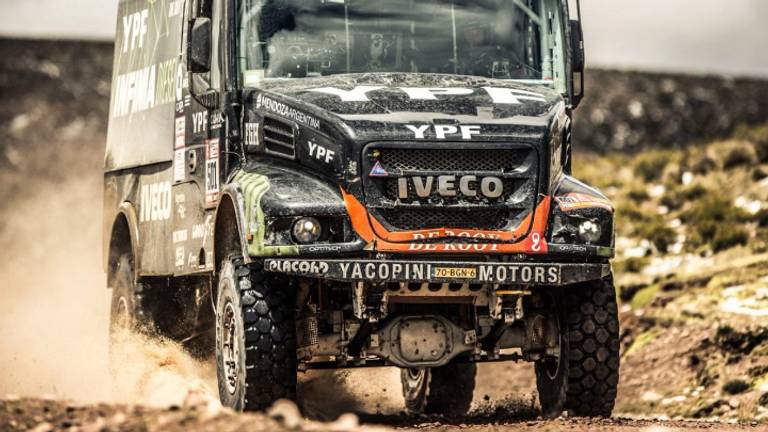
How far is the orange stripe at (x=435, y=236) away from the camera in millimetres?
10547

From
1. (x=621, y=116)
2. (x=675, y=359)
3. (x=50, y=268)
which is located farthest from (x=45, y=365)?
(x=621, y=116)

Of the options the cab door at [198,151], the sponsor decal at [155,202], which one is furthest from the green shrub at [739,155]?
the cab door at [198,151]

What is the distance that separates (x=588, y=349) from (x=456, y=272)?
1.32m

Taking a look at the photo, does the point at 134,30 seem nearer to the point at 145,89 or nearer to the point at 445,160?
the point at 145,89

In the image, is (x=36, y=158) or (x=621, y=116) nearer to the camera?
(x=36, y=158)

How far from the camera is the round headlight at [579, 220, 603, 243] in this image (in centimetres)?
1089

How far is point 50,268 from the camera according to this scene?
26.1m

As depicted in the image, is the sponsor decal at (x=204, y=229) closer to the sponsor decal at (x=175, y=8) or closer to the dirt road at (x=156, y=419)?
the sponsor decal at (x=175, y=8)

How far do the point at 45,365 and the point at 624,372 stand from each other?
17.8 feet

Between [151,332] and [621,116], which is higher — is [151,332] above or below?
below

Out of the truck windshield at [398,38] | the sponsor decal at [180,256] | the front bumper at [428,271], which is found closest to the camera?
the front bumper at [428,271]

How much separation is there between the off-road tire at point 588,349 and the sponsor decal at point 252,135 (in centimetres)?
230

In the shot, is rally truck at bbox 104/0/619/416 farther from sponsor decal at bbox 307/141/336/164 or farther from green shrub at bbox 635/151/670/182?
green shrub at bbox 635/151/670/182

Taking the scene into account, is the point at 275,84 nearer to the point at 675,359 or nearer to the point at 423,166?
the point at 423,166
